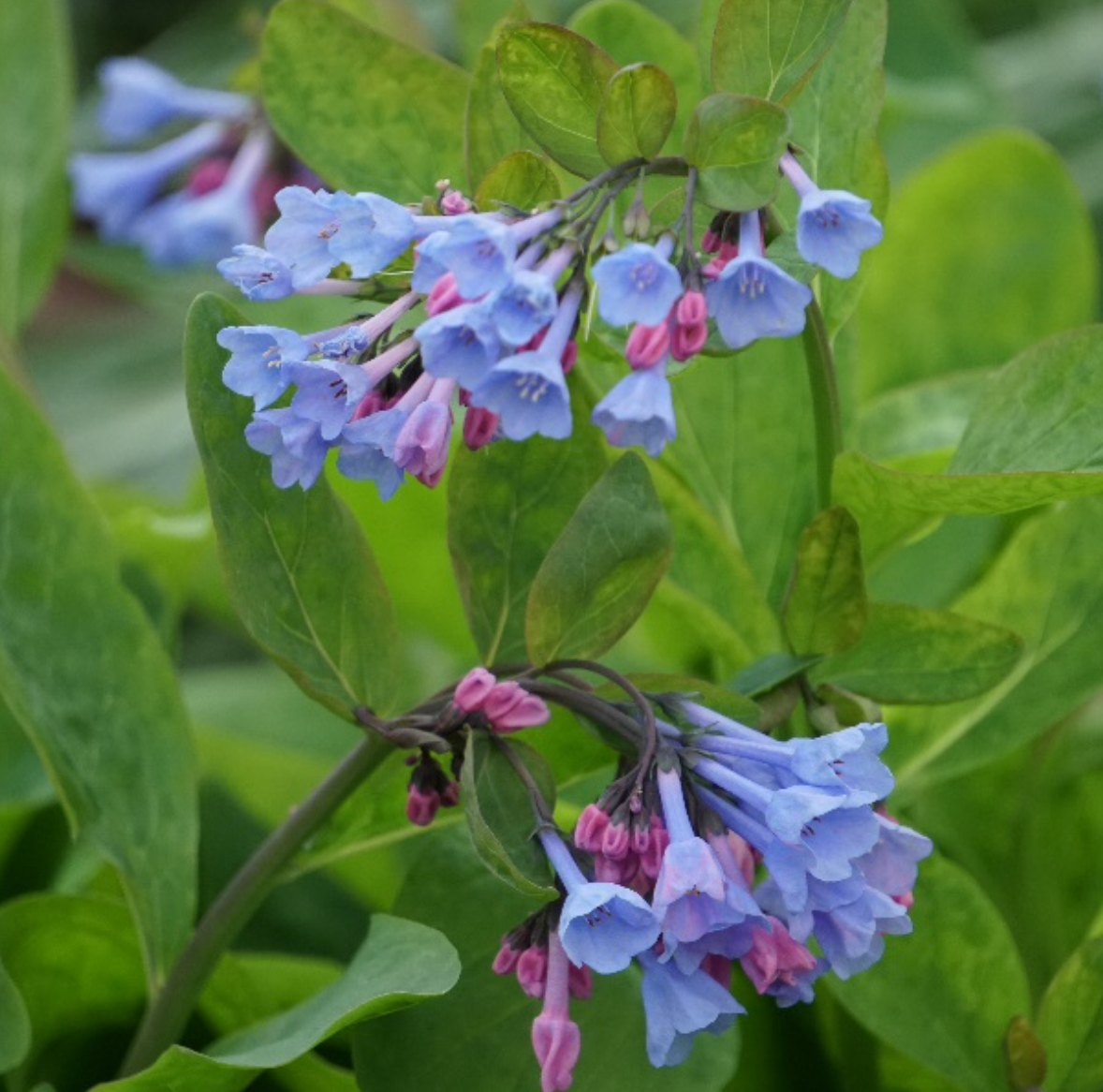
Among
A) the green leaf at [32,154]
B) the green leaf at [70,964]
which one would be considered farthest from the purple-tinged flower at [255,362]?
the green leaf at [32,154]

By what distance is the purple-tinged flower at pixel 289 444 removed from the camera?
1.39 ft

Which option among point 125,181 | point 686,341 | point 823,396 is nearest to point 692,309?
point 686,341

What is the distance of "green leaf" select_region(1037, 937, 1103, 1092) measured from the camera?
0.54 metres

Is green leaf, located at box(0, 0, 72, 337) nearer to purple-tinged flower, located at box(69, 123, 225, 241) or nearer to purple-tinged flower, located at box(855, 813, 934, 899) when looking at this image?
purple-tinged flower, located at box(69, 123, 225, 241)

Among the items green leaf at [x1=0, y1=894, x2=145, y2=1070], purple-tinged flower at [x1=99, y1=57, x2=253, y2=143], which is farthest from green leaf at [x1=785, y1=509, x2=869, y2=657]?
purple-tinged flower at [x1=99, y1=57, x2=253, y2=143]

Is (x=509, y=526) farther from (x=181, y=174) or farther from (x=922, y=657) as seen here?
(x=181, y=174)

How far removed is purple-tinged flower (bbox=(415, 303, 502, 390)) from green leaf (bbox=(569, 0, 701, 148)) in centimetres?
24

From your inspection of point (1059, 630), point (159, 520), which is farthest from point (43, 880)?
point (1059, 630)

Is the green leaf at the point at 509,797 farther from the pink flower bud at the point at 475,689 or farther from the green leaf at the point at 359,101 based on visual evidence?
Result: the green leaf at the point at 359,101

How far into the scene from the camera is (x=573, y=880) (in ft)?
1.38

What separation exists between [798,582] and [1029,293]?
0.33m

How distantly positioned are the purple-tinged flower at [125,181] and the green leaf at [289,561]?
492mm

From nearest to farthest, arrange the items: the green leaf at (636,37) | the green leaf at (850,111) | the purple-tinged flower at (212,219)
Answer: the green leaf at (850,111) < the green leaf at (636,37) < the purple-tinged flower at (212,219)

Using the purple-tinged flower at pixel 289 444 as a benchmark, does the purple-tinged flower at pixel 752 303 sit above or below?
above
